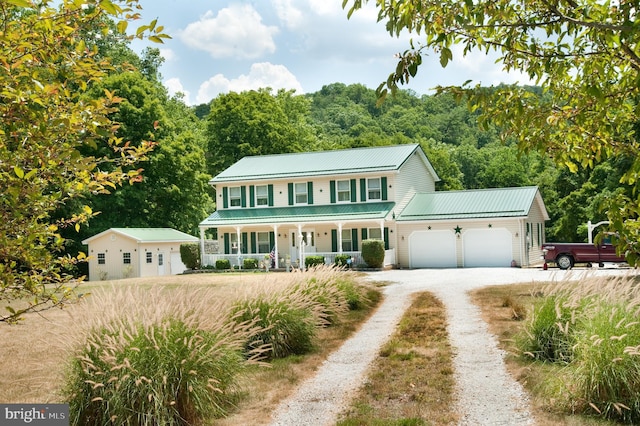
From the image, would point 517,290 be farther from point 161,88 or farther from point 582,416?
point 161,88

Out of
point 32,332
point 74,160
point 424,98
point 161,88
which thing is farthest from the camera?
point 424,98

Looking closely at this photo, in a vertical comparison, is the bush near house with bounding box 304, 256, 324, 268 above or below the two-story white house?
below

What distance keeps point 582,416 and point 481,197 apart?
28.2 metres

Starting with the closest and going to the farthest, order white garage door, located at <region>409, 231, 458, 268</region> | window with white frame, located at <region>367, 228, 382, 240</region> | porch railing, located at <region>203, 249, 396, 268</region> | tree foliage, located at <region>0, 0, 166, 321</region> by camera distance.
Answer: tree foliage, located at <region>0, 0, 166, 321</region>
white garage door, located at <region>409, 231, 458, 268</region>
porch railing, located at <region>203, 249, 396, 268</region>
window with white frame, located at <region>367, 228, 382, 240</region>

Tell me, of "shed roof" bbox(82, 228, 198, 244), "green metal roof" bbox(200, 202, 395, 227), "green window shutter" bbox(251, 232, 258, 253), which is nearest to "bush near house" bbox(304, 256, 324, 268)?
"green metal roof" bbox(200, 202, 395, 227)

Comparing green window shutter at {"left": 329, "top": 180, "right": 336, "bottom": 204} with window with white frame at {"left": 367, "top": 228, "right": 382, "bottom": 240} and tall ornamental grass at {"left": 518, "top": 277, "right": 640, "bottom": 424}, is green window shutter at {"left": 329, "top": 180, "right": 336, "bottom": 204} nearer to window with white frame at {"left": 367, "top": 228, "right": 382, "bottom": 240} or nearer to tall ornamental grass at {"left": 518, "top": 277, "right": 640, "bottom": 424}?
window with white frame at {"left": 367, "top": 228, "right": 382, "bottom": 240}

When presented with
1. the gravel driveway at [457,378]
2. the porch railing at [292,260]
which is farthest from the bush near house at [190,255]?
the gravel driveway at [457,378]

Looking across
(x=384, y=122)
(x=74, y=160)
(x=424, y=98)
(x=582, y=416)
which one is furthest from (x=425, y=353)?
(x=424, y=98)

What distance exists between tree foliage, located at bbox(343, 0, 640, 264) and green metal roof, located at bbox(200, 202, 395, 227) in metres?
26.0

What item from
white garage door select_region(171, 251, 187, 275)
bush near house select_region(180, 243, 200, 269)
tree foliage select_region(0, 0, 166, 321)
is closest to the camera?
tree foliage select_region(0, 0, 166, 321)

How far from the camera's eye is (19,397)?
26.3 feet

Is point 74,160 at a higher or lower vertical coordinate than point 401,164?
lower

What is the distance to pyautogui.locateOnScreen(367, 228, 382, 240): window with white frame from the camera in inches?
1358

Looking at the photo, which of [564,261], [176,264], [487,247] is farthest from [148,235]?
[564,261]
